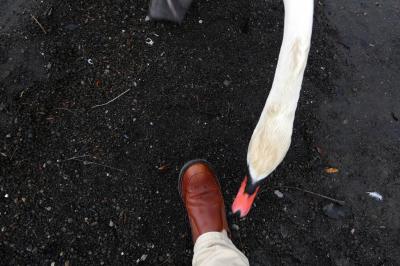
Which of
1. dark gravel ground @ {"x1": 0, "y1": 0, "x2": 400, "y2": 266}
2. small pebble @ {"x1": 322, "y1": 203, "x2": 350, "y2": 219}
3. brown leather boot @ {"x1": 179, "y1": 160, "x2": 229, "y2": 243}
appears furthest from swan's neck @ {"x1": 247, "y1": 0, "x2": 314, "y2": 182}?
small pebble @ {"x1": 322, "y1": 203, "x2": 350, "y2": 219}

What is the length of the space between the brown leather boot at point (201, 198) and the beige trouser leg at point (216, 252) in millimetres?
51

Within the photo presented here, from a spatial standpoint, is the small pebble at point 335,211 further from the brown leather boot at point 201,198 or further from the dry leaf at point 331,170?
the brown leather boot at point 201,198

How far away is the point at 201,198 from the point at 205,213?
0.30 feet

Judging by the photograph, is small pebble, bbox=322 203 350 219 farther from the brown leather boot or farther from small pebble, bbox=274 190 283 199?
the brown leather boot

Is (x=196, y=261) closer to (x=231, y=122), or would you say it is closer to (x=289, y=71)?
(x=231, y=122)

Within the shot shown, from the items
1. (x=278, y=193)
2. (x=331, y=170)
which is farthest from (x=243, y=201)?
(x=331, y=170)

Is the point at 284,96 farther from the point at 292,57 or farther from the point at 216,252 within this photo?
the point at 216,252

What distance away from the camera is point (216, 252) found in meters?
1.79

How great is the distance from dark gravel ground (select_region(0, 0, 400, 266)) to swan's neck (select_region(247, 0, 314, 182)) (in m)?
0.82

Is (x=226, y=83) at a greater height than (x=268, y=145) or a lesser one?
lesser

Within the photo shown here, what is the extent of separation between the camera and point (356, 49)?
250 centimetres

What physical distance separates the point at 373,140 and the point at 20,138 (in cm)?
204

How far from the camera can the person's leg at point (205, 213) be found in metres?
1.80

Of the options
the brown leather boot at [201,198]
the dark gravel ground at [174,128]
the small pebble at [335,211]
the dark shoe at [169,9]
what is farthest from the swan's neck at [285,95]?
the dark shoe at [169,9]
